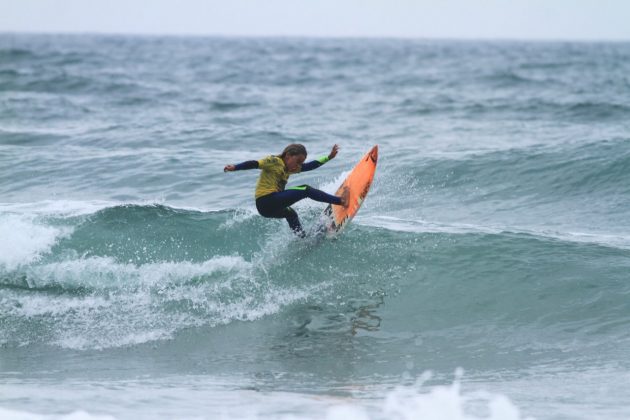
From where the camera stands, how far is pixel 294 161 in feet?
30.6

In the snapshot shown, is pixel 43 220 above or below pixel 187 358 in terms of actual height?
above

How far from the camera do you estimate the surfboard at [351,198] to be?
10562mm

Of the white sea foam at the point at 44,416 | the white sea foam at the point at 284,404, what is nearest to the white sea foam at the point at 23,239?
the white sea foam at the point at 284,404

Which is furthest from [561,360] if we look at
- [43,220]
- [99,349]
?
[43,220]

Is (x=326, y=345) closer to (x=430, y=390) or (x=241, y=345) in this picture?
(x=241, y=345)

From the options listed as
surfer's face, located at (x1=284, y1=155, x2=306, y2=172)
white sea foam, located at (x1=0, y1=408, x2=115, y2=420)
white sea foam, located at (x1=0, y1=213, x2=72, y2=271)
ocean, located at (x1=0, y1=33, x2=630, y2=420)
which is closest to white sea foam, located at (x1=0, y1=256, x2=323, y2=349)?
ocean, located at (x1=0, y1=33, x2=630, y2=420)

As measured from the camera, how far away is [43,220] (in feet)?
38.8

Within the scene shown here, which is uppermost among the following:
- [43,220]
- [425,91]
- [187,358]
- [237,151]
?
[425,91]

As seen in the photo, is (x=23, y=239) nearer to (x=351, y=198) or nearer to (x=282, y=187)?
(x=282, y=187)

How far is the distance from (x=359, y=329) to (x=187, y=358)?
1.85 m

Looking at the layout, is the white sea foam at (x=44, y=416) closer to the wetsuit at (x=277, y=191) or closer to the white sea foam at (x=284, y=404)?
the white sea foam at (x=284, y=404)

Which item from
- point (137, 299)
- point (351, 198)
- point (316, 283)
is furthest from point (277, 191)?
point (137, 299)

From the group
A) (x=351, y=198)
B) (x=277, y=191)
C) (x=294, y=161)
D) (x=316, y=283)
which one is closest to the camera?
(x=294, y=161)

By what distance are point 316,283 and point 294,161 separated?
1.55 m
